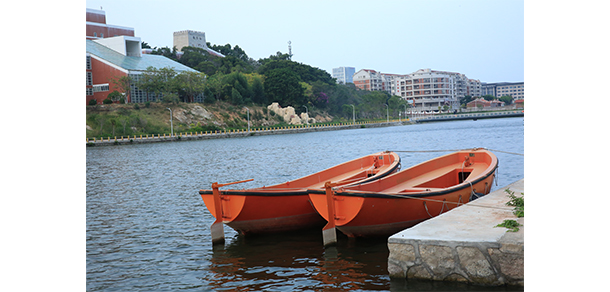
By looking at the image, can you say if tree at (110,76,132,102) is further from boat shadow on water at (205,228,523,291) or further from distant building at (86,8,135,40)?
boat shadow on water at (205,228,523,291)

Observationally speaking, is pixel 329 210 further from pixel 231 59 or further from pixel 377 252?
pixel 231 59

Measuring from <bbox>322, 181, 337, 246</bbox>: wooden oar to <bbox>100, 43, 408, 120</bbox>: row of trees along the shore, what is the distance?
57587 mm

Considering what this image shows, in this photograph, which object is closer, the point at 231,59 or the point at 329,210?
the point at 329,210

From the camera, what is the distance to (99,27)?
76375 mm

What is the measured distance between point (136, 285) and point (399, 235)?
11.0ft

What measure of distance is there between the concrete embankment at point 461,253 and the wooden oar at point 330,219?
5.82ft

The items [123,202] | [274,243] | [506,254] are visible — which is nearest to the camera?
[506,254]

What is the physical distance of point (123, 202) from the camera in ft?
41.7

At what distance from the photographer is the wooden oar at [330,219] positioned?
22.0ft

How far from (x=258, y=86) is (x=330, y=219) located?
72.1m

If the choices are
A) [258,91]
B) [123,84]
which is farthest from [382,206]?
[258,91]
